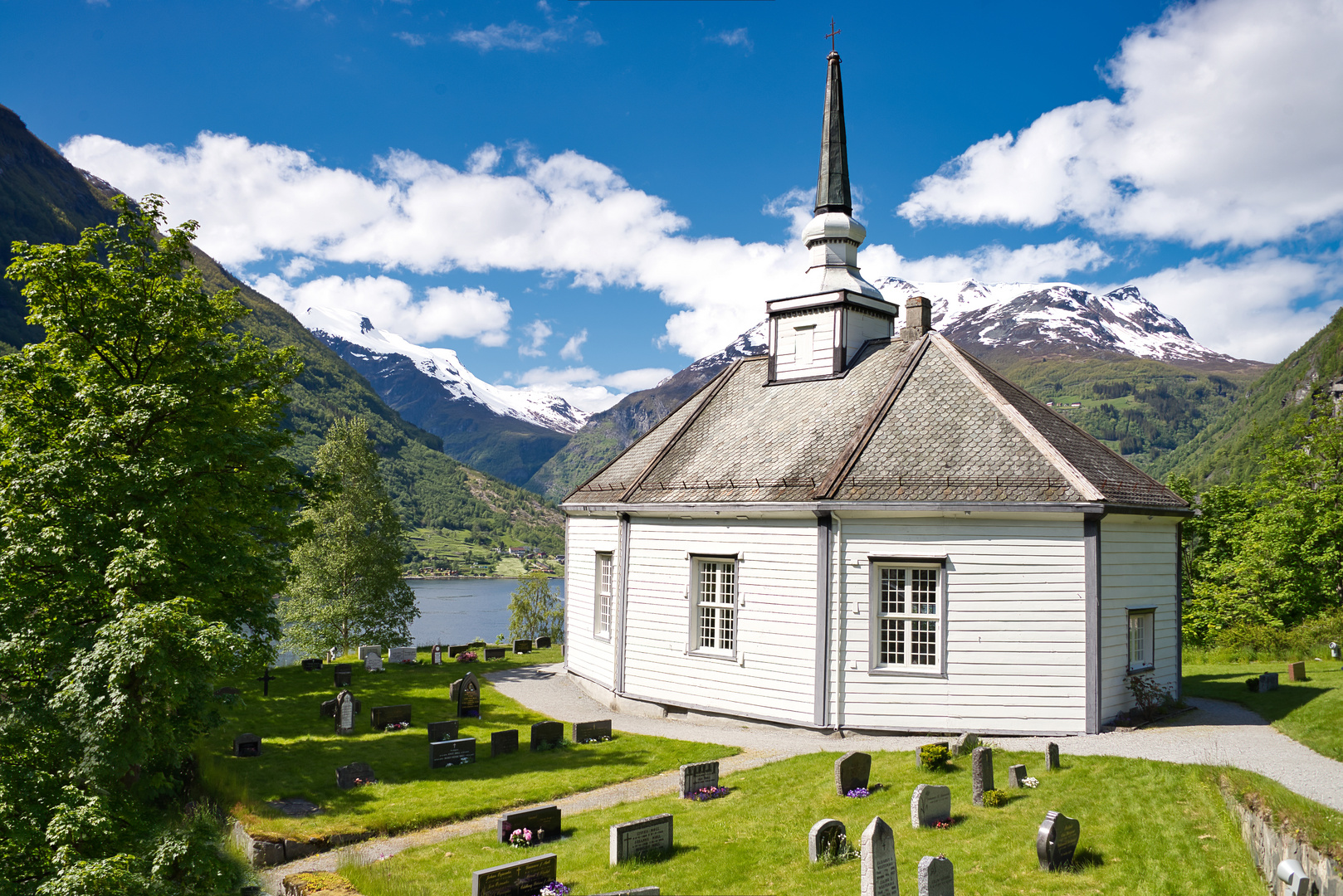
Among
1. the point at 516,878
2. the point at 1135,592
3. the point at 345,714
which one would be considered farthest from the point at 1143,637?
the point at 345,714

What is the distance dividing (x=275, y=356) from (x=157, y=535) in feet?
31.9

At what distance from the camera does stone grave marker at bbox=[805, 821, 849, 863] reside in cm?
1048

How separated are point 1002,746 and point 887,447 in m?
6.63

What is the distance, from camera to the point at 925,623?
55.2 feet

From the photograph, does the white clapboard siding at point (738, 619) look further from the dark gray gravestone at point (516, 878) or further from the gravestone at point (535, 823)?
the dark gray gravestone at point (516, 878)

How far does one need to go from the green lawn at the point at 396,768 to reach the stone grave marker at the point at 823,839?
5.88 m

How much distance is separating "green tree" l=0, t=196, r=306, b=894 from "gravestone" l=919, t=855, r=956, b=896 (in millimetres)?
8618

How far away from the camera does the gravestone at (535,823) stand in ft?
40.0

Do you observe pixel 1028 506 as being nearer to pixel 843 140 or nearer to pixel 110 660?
pixel 843 140

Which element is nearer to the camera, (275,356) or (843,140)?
(275,356)

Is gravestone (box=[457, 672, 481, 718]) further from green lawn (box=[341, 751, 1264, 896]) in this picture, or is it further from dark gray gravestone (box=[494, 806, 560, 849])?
dark gray gravestone (box=[494, 806, 560, 849])

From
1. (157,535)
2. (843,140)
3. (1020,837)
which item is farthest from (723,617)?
(843,140)

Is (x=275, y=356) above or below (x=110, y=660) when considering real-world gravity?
above

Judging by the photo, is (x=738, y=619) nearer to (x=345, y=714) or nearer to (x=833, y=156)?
(x=345, y=714)
